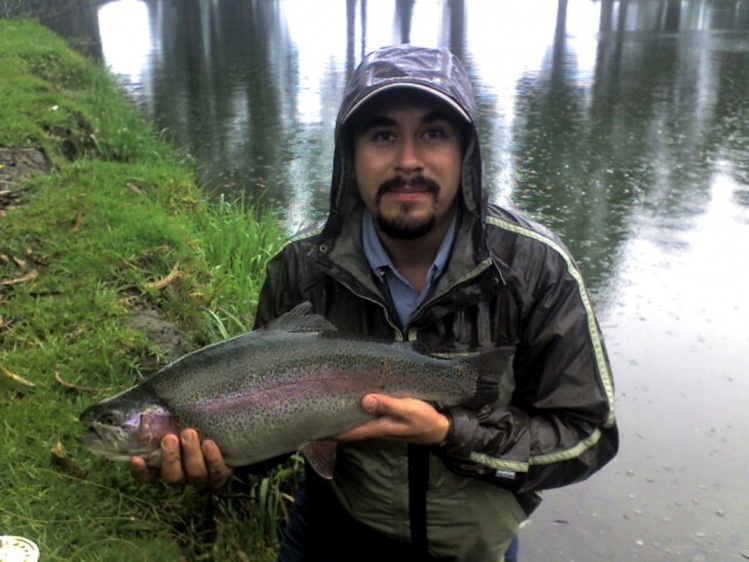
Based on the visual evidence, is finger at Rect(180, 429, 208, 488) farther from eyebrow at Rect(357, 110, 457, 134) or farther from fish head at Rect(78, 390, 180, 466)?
eyebrow at Rect(357, 110, 457, 134)

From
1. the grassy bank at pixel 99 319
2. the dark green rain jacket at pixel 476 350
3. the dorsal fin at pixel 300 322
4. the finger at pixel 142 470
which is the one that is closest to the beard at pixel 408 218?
the dark green rain jacket at pixel 476 350

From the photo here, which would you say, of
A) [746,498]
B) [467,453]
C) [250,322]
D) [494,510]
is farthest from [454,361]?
[746,498]

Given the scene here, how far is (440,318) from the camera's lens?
7.80 ft

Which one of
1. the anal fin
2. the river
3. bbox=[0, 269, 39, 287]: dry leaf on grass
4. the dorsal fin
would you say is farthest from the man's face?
bbox=[0, 269, 39, 287]: dry leaf on grass

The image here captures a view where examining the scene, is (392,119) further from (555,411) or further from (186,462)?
(186,462)

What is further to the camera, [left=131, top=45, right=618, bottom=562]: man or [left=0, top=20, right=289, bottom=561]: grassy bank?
[left=0, top=20, right=289, bottom=561]: grassy bank

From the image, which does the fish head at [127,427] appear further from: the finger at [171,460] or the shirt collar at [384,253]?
the shirt collar at [384,253]

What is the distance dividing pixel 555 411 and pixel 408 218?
0.71 meters

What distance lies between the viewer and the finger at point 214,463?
7.42 feet

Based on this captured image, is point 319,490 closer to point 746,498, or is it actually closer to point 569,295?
point 569,295

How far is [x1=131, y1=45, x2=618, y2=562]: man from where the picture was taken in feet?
7.52

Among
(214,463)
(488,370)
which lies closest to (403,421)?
(488,370)

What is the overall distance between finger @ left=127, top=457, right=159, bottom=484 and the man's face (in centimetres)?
97

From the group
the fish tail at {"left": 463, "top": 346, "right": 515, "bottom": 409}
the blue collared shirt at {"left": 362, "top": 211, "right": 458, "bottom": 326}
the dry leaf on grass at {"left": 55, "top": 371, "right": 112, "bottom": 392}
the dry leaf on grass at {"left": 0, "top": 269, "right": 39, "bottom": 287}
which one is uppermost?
the blue collared shirt at {"left": 362, "top": 211, "right": 458, "bottom": 326}
